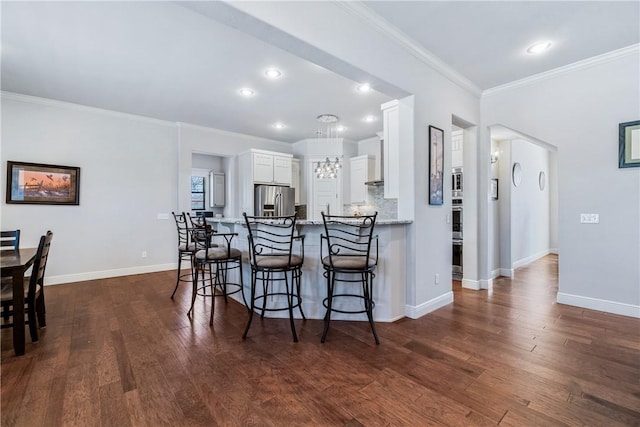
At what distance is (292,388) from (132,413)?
2.99ft

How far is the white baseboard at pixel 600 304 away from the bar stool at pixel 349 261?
2.53 metres

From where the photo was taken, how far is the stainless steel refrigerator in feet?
19.7

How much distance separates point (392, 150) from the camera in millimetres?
3211

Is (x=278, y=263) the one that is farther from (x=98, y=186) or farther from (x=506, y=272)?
(x=506, y=272)

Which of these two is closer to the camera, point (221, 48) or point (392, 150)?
point (221, 48)

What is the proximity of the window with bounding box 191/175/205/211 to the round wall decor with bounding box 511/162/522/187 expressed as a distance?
6.72 meters

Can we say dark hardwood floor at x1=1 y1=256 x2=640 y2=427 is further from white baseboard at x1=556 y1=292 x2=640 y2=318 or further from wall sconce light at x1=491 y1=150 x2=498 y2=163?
wall sconce light at x1=491 y1=150 x2=498 y2=163

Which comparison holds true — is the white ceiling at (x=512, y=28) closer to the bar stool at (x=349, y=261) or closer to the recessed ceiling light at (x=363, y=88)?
the recessed ceiling light at (x=363, y=88)

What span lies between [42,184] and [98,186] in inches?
26.2

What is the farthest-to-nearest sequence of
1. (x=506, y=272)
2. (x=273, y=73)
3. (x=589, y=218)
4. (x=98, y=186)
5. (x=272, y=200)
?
(x=272, y=200), (x=506, y=272), (x=98, y=186), (x=273, y=73), (x=589, y=218)

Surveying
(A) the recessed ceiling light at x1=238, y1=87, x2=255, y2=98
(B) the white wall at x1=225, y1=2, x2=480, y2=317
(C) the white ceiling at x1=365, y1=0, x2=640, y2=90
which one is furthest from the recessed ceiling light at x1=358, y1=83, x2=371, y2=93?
(A) the recessed ceiling light at x1=238, y1=87, x2=255, y2=98

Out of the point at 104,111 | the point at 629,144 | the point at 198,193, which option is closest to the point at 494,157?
the point at 629,144

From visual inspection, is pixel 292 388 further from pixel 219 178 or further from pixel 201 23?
pixel 219 178

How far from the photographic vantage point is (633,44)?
2924mm
